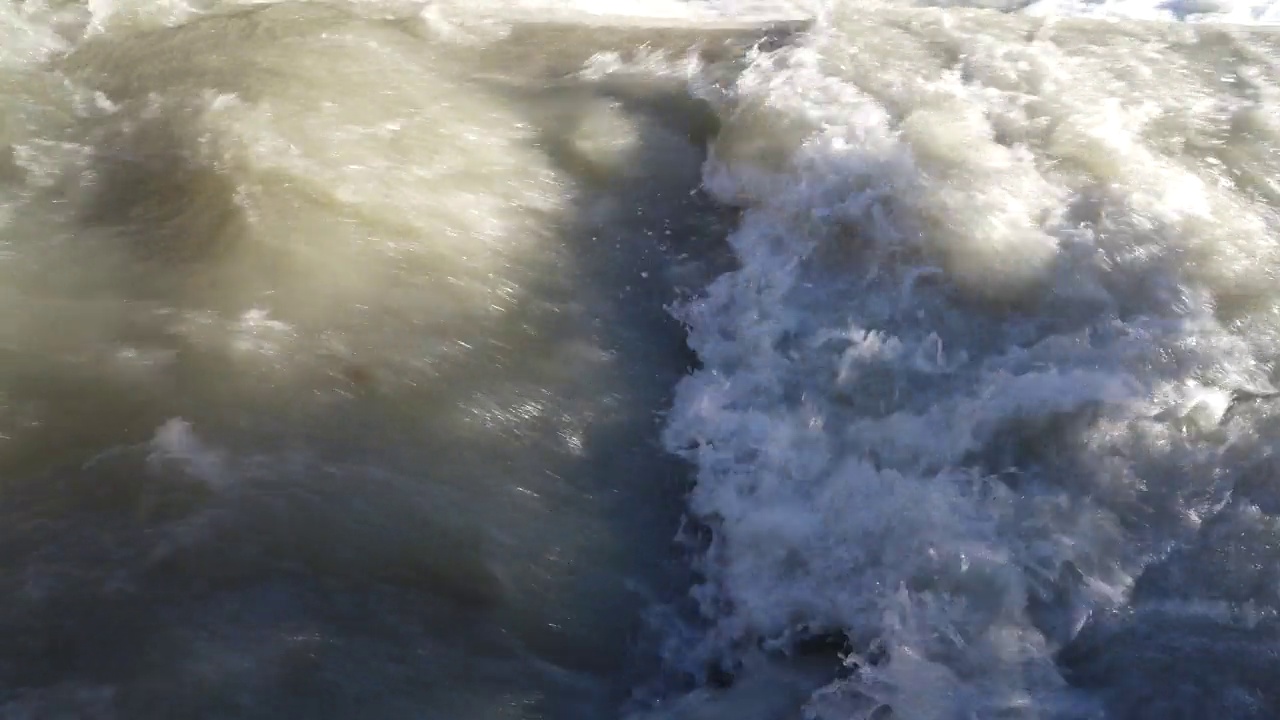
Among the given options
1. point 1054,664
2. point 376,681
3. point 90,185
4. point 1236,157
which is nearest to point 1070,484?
point 1054,664

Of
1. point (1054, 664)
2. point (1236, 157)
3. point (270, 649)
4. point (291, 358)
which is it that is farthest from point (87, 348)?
point (1236, 157)

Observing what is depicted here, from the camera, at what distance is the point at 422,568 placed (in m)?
3.49

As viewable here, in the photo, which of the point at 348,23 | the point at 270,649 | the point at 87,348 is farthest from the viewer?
the point at 348,23

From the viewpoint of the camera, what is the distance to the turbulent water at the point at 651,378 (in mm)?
3295

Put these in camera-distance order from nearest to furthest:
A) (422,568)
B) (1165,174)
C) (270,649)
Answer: (270,649) < (422,568) < (1165,174)

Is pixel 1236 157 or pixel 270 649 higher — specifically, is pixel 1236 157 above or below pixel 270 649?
above

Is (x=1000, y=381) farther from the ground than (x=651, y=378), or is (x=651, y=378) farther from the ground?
(x=1000, y=381)

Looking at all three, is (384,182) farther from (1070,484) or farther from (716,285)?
(1070,484)

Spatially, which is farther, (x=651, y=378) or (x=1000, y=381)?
(x=651, y=378)

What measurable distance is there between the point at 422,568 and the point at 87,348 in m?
1.49

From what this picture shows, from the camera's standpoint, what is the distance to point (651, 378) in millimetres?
4258

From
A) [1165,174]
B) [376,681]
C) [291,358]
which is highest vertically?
[1165,174]

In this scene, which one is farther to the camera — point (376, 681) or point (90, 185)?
point (90, 185)

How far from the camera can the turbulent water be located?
3295 mm
